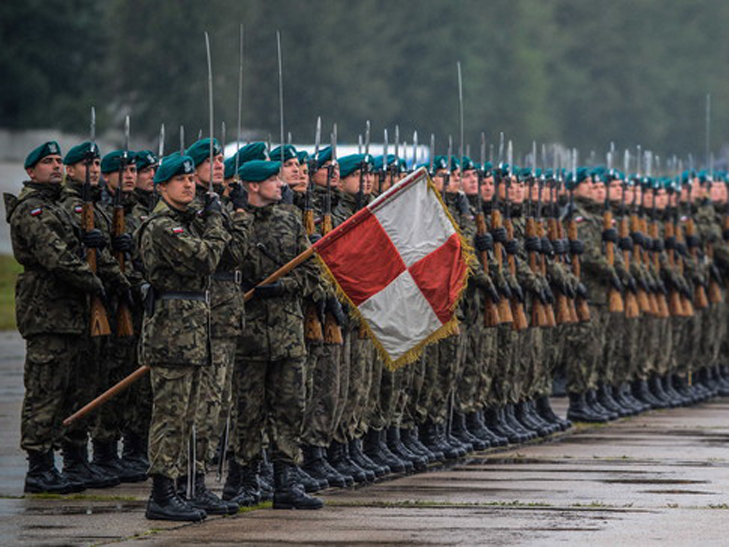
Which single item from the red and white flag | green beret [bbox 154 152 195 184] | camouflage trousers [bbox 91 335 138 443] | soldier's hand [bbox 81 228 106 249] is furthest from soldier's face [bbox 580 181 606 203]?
green beret [bbox 154 152 195 184]

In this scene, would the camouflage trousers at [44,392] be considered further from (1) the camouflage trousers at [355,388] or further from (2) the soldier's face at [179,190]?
(1) the camouflage trousers at [355,388]

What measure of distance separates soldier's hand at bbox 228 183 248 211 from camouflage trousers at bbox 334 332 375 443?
2.08m

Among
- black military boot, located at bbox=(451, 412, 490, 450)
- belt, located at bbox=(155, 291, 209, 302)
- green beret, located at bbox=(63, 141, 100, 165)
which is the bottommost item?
black military boot, located at bbox=(451, 412, 490, 450)

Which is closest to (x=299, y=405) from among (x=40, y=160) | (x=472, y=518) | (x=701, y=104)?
(x=472, y=518)

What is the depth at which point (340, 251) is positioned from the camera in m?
12.9

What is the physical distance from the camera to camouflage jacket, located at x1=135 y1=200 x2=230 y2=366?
1162 centimetres

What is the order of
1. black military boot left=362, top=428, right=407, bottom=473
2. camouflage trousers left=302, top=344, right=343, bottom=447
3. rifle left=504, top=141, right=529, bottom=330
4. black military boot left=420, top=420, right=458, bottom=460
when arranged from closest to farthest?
camouflage trousers left=302, top=344, right=343, bottom=447 → black military boot left=362, top=428, right=407, bottom=473 → black military boot left=420, top=420, right=458, bottom=460 → rifle left=504, top=141, right=529, bottom=330

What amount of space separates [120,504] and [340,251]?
1.91 m

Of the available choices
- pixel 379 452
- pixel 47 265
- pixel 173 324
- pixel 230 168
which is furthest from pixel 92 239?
pixel 379 452

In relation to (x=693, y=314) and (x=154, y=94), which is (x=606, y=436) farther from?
(x=154, y=94)

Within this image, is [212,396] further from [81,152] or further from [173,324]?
[81,152]

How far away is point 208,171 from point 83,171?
1314 mm

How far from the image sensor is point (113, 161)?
14164 millimetres

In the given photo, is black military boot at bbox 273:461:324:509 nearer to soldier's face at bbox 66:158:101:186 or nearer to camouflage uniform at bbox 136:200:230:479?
camouflage uniform at bbox 136:200:230:479
